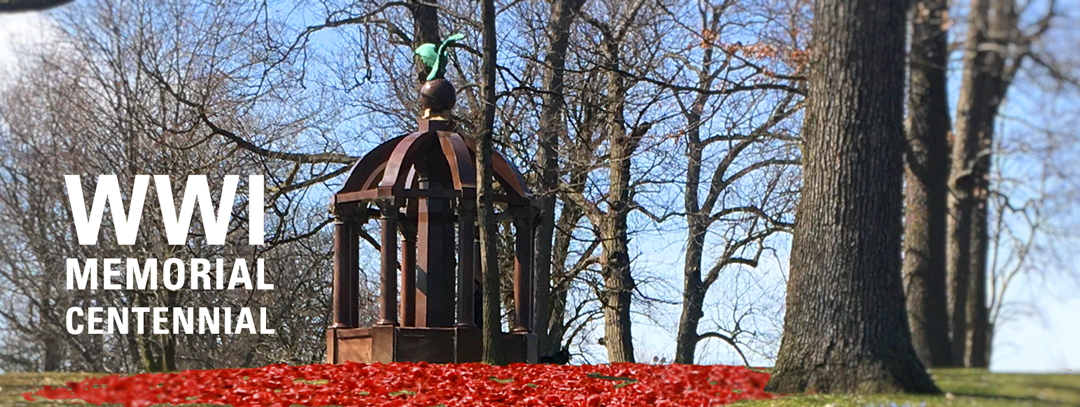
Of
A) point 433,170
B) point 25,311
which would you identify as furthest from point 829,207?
point 25,311

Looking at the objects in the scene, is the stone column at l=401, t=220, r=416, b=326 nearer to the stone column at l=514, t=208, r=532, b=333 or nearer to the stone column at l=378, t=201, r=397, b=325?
the stone column at l=378, t=201, r=397, b=325

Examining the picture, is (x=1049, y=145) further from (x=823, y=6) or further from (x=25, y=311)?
(x=25, y=311)

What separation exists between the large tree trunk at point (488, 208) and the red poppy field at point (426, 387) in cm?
81

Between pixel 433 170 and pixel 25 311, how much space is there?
8263 millimetres

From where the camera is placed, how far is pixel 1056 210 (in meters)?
6.94

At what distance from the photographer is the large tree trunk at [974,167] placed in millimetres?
7270

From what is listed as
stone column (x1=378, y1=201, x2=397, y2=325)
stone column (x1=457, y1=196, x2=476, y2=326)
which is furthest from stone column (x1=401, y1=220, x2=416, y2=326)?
stone column (x1=457, y1=196, x2=476, y2=326)

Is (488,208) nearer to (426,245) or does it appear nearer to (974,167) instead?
(426,245)

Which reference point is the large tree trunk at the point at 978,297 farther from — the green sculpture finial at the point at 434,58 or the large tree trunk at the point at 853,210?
the green sculpture finial at the point at 434,58

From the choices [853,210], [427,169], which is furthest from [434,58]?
[853,210]

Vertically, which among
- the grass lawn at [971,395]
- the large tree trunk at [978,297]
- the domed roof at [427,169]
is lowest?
the grass lawn at [971,395]

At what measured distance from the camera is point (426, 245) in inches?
560

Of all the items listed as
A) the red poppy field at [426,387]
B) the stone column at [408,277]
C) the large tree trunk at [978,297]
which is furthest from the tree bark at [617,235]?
the large tree trunk at [978,297]

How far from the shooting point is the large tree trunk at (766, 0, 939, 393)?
8.54m
